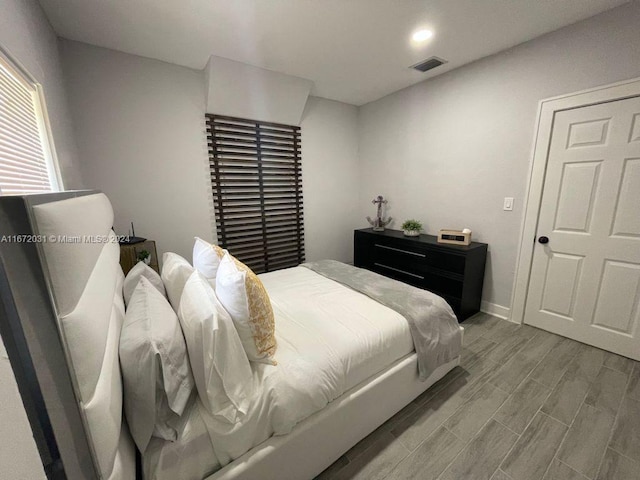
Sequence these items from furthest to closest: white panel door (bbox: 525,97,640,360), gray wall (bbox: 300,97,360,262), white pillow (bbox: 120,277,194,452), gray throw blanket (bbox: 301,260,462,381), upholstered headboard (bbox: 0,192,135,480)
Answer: gray wall (bbox: 300,97,360,262) → white panel door (bbox: 525,97,640,360) → gray throw blanket (bbox: 301,260,462,381) → white pillow (bbox: 120,277,194,452) → upholstered headboard (bbox: 0,192,135,480)

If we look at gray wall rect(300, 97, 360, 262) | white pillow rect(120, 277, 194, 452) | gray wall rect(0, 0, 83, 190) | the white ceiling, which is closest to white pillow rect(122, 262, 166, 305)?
white pillow rect(120, 277, 194, 452)

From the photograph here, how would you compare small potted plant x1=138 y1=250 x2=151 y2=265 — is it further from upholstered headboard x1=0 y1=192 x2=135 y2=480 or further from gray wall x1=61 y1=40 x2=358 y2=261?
upholstered headboard x1=0 y1=192 x2=135 y2=480

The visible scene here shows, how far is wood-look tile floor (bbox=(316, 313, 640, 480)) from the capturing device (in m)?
1.28

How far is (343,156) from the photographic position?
12.7ft

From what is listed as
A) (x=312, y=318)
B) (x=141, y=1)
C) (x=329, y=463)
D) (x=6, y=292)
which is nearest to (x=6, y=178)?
(x=6, y=292)

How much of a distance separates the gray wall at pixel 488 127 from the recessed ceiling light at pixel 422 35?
0.76 metres

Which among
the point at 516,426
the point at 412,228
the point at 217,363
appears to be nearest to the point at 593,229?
the point at 412,228

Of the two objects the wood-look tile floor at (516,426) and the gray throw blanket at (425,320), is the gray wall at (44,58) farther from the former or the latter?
the wood-look tile floor at (516,426)

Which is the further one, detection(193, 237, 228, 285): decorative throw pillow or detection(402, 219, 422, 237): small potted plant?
detection(402, 219, 422, 237): small potted plant

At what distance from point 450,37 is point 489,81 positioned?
0.66m

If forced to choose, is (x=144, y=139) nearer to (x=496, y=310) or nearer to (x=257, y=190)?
(x=257, y=190)

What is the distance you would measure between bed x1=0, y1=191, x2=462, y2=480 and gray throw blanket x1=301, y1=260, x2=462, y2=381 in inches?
2.5

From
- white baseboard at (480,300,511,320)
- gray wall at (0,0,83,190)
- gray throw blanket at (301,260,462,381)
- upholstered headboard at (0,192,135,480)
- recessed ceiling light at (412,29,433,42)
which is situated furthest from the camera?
white baseboard at (480,300,511,320)

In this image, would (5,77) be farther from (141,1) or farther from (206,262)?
(206,262)
